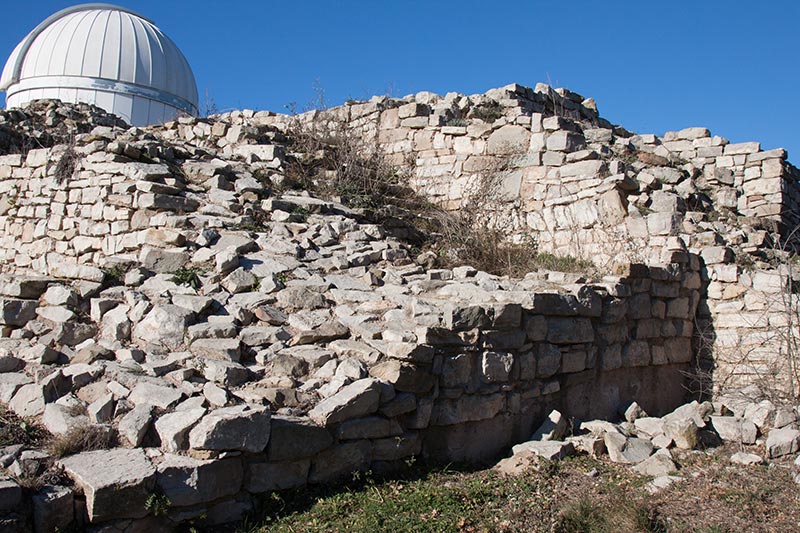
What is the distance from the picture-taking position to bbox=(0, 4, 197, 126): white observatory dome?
1622 centimetres

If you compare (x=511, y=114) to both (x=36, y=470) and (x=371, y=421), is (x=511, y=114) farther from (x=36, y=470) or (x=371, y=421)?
(x=36, y=470)

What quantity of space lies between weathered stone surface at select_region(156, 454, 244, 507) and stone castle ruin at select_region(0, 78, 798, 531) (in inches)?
0.5

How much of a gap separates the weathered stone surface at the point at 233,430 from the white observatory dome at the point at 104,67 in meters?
13.7

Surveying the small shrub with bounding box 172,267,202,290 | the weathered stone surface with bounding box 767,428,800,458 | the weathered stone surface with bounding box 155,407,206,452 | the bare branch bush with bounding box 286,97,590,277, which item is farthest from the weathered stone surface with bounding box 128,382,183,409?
the weathered stone surface with bounding box 767,428,800,458

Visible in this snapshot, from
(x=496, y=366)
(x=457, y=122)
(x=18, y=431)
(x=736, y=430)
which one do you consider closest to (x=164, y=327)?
(x=18, y=431)

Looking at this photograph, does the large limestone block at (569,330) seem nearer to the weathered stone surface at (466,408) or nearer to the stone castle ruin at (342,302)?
the stone castle ruin at (342,302)

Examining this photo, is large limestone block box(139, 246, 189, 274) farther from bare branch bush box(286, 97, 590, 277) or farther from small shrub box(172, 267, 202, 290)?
bare branch bush box(286, 97, 590, 277)

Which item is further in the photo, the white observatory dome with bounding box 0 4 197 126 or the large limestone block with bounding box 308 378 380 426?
the white observatory dome with bounding box 0 4 197 126

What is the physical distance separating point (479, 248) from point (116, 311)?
3.98 m

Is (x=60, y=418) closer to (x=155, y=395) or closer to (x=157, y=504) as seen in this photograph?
(x=155, y=395)

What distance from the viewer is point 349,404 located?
172 inches

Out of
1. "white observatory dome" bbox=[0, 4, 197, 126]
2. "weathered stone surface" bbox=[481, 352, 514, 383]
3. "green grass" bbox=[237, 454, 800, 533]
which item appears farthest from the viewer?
"white observatory dome" bbox=[0, 4, 197, 126]

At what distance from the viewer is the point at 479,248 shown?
25.7ft

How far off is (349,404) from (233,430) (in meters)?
0.79
